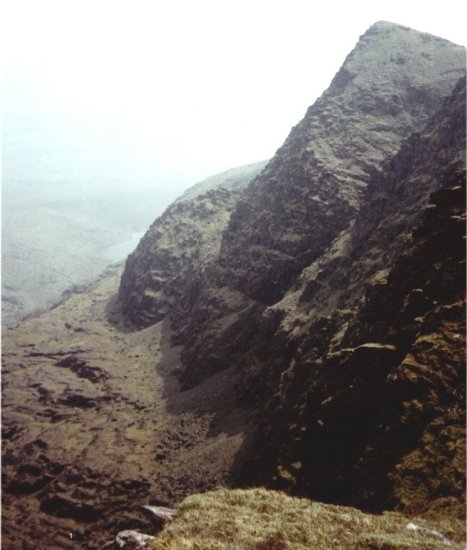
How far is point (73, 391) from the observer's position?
77250 mm

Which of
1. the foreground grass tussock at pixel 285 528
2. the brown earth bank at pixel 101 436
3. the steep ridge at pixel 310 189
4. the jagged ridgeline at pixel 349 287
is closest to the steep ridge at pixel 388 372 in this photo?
the jagged ridgeline at pixel 349 287

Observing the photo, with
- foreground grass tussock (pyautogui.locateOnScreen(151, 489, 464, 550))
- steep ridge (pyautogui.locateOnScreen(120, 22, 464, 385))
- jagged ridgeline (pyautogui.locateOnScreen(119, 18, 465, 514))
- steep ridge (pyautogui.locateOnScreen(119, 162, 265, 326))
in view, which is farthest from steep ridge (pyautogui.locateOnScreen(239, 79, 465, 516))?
steep ridge (pyautogui.locateOnScreen(119, 162, 265, 326))

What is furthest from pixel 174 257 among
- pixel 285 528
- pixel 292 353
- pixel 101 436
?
pixel 285 528

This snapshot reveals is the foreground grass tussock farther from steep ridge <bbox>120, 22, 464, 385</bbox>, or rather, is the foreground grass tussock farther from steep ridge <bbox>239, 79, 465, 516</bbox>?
steep ridge <bbox>120, 22, 464, 385</bbox>

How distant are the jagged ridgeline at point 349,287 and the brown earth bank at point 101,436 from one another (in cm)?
581

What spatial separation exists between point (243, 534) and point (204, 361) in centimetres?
6357

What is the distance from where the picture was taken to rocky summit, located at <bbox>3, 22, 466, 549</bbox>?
20.4 m

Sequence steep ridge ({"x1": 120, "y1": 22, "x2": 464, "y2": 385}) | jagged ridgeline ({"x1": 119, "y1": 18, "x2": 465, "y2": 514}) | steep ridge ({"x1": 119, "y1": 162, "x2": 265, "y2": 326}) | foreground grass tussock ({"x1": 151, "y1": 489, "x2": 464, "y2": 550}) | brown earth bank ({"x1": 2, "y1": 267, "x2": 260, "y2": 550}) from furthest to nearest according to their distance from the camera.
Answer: steep ridge ({"x1": 119, "y1": 162, "x2": 265, "y2": 326})
steep ridge ({"x1": 120, "y1": 22, "x2": 464, "y2": 385})
brown earth bank ({"x1": 2, "y1": 267, "x2": 260, "y2": 550})
jagged ridgeline ({"x1": 119, "y1": 18, "x2": 465, "y2": 514})
foreground grass tussock ({"x1": 151, "y1": 489, "x2": 464, "y2": 550})

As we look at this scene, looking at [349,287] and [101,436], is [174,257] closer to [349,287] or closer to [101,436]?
[101,436]

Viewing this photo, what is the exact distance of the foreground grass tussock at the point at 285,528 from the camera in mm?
12180

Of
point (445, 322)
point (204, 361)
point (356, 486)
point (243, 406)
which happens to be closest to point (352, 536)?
point (356, 486)

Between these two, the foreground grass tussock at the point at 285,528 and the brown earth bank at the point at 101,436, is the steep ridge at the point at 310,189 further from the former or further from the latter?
the foreground grass tussock at the point at 285,528

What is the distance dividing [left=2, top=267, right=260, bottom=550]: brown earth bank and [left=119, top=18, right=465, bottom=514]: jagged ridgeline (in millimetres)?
5807

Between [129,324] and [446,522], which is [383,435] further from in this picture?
[129,324]
